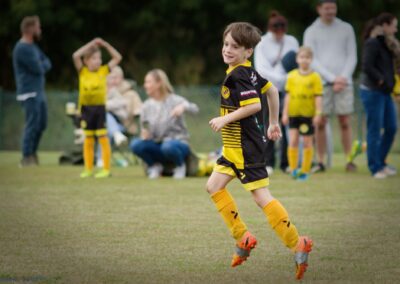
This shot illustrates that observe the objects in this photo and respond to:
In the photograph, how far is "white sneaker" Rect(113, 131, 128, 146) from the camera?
1501 centimetres

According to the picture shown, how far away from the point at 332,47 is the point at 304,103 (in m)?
1.43

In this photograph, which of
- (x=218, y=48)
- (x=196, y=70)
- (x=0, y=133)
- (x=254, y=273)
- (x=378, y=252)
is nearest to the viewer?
(x=254, y=273)

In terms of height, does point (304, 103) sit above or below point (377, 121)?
above

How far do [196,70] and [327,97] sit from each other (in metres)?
16.9

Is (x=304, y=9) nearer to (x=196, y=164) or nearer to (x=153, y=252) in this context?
(x=196, y=164)

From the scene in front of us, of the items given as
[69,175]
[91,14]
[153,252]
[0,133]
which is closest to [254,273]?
[153,252]

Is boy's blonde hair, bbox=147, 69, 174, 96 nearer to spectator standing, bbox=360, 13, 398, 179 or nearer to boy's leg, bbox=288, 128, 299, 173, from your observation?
boy's leg, bbox=288, 128, 299, 173

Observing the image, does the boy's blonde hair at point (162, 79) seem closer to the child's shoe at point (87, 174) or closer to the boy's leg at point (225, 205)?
the child's shoe at point (87, 174)

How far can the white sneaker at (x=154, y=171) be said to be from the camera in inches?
506

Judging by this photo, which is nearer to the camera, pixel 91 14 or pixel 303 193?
pixel 303 193

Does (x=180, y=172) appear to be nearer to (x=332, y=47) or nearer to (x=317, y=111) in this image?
(x=317, y=111)

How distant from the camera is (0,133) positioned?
2162 centimetres

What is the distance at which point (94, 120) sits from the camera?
41.3 ft

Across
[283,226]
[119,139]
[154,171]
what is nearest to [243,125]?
[283,226]
